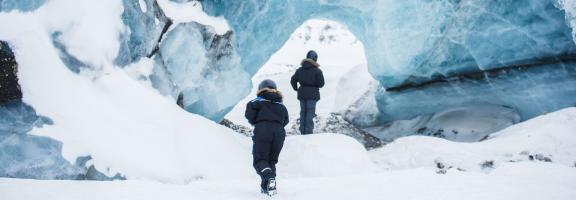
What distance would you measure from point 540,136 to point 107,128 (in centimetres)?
466

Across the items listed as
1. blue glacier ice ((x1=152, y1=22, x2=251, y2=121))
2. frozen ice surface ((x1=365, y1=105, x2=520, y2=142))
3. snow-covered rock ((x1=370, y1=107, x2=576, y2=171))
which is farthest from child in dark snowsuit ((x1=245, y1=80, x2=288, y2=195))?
frozen ice surface ((x1=365, y1=105, x2=520, y2=142))

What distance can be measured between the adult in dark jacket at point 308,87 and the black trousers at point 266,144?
2.22 meters

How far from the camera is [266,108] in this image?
3.61m

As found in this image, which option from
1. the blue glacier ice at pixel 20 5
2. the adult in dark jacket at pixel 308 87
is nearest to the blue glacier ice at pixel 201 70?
the adult in dark jacket at pixel 308 87

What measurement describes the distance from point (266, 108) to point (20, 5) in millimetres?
2291

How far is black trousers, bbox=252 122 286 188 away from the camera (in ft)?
11.4

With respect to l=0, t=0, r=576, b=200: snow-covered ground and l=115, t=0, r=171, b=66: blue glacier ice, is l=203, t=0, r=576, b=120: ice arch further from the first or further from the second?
l=0, t=0, r=576, b=200: snow-covered ground

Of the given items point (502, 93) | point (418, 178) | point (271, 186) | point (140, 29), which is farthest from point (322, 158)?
point (502, 93)

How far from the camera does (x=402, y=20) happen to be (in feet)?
26.6

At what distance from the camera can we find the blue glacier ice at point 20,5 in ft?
12.4

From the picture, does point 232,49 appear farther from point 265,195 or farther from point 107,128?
point 265,195

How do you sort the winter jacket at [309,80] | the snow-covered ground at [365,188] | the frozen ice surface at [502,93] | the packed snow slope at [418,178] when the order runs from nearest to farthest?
the snow-covered ground at [365,188]
the packed snow slope at [418,178]
the winter jacket at [309,80]
the frozen ice surface at [502,93]

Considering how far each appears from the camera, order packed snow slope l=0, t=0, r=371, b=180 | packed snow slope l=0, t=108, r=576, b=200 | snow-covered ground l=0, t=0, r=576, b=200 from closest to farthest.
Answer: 1. packed snow slope l=0, t=108, r=576, b=200
2. snow-covered ground l=0, t=0, r=576, b=200
3. packed snow slope l=0, t=0, r=371, b=180

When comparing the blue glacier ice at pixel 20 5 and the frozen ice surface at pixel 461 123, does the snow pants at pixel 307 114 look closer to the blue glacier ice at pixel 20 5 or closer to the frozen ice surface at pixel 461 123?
the frozen ice surface at pixel 461 123
